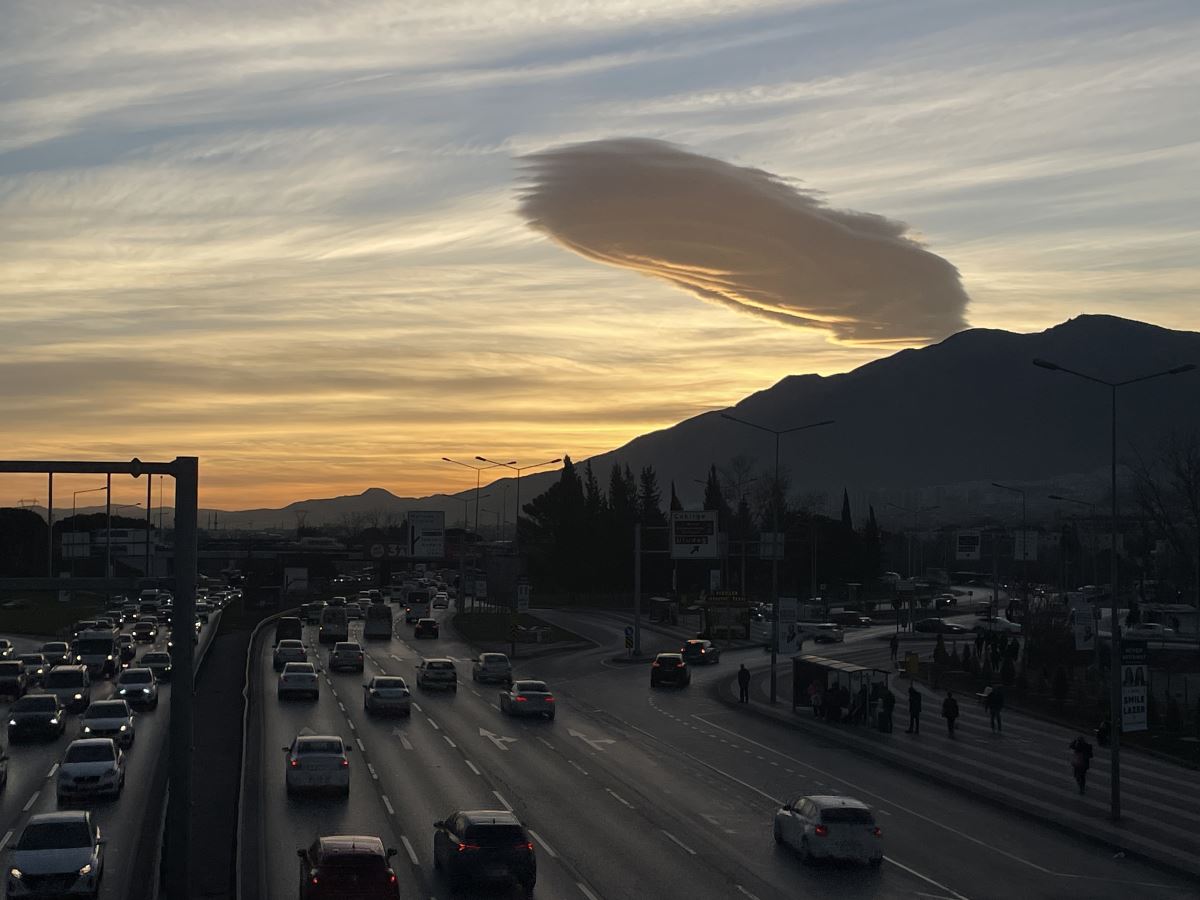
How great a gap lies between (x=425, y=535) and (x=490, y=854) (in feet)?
294

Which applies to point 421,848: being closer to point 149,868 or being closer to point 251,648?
point 149,868

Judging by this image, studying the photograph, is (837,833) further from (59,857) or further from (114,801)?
(114,801)

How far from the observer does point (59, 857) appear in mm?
21766

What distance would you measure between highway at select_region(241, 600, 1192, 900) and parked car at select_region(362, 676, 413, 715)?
70 centimetres

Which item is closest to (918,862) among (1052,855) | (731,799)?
(1052,855)

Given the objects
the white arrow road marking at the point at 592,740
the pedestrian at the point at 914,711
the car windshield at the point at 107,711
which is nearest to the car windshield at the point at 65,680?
the car windshield at the point at 107,711

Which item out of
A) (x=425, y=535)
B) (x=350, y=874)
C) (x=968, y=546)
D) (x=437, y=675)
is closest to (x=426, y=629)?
(x=425, y=535)

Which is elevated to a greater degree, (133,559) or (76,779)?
(133,559)

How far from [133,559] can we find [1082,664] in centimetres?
6062

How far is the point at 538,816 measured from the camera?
30672 mm

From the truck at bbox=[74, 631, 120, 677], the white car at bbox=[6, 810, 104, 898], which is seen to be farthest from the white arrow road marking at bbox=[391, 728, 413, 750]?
the truck at bbox=[74, 631, 120, 677]

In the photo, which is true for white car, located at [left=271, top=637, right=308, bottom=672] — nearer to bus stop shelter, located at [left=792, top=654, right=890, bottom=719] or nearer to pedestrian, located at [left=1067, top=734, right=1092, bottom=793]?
bus stop shelter, located at [left=792, top=654, right=890, bottom=719]

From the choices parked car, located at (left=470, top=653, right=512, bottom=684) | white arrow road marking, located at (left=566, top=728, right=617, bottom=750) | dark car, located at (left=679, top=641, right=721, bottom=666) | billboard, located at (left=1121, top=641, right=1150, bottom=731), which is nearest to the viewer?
billboard, located at (left=1121, top=641, right=1150, bottom=731)

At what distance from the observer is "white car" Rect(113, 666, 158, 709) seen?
164ft
